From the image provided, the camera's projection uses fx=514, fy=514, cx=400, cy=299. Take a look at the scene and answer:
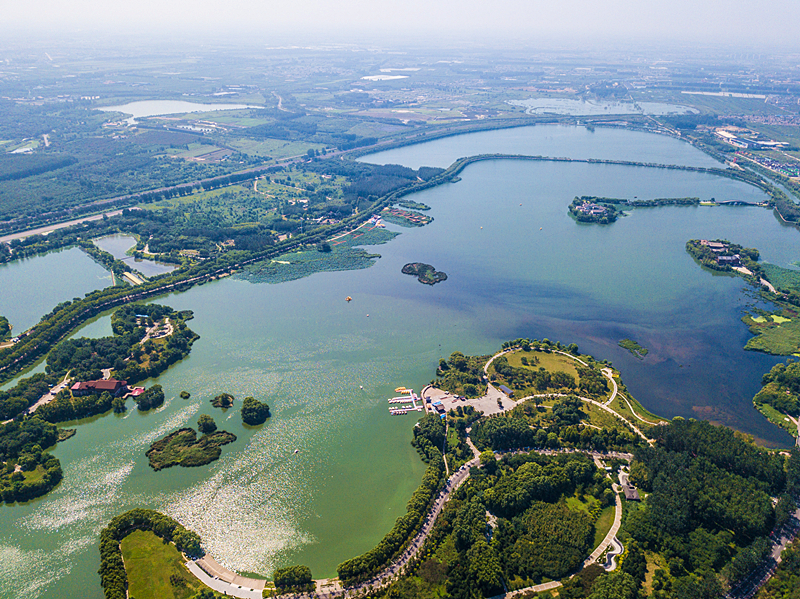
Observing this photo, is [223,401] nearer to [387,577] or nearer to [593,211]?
[387,577]

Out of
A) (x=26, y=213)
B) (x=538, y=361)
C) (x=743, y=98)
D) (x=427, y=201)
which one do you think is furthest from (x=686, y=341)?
(x=743, y=98)

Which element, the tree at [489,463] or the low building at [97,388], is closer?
the tree at [489,463]

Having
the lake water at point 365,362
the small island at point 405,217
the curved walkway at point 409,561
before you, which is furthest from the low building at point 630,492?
the small island at point 405,217

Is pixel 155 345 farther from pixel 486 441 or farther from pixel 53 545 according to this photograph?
pixel 486 441

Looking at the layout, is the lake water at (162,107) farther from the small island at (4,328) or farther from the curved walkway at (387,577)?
the curved walkway at (387,577)

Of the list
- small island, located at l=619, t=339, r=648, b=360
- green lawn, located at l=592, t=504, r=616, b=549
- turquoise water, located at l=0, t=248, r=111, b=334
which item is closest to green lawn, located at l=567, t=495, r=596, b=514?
green lawn, located at l=592, t=504, r=616, b=549

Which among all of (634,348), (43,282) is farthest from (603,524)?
(43,282)

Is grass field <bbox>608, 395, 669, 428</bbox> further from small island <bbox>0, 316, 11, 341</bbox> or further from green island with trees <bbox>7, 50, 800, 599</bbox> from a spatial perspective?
small island <bbox>0, 316, 11, 341</bbox>
